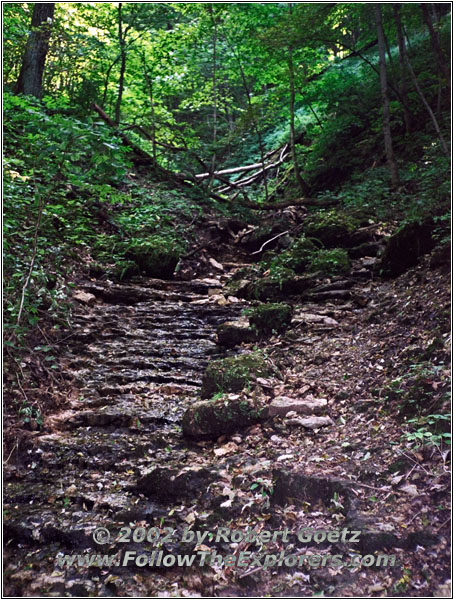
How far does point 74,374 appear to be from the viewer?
450 centimetres

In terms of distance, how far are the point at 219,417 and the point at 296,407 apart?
703 mm

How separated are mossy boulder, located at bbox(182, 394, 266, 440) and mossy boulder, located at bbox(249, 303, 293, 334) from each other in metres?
2.11

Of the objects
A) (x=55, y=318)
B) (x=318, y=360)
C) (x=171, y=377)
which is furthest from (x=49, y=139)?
(x=318, y=360)

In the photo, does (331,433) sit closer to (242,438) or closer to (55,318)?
(242,438)

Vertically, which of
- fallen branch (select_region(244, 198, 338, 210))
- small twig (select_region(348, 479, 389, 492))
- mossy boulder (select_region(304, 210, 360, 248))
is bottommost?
small twig (select_region(348, 479, 389, 492))

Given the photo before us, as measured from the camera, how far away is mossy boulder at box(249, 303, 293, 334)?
572 centimetres

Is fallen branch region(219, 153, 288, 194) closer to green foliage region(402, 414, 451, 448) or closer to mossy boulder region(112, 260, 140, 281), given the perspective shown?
mossy boulder region(112, 260, 140, 281)

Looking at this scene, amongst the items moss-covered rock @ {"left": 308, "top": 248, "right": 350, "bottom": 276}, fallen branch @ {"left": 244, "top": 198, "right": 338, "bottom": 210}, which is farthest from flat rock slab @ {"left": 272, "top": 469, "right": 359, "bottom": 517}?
fallen branch @ {"left": 244, "top": 198, "right": 338, "bottom": 210}

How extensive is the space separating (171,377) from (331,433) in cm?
202

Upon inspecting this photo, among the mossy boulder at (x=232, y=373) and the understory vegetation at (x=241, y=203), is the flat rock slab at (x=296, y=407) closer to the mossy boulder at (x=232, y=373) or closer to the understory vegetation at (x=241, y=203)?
the understory vegetation at (x=241, y=203)

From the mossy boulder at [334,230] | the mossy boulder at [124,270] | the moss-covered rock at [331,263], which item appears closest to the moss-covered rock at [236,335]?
the moss-covered rock at [331,263]

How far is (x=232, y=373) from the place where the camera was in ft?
13.3

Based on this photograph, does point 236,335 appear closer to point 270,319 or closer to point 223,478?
point 270,319

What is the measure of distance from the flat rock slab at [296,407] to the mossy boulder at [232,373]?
1.26ft
